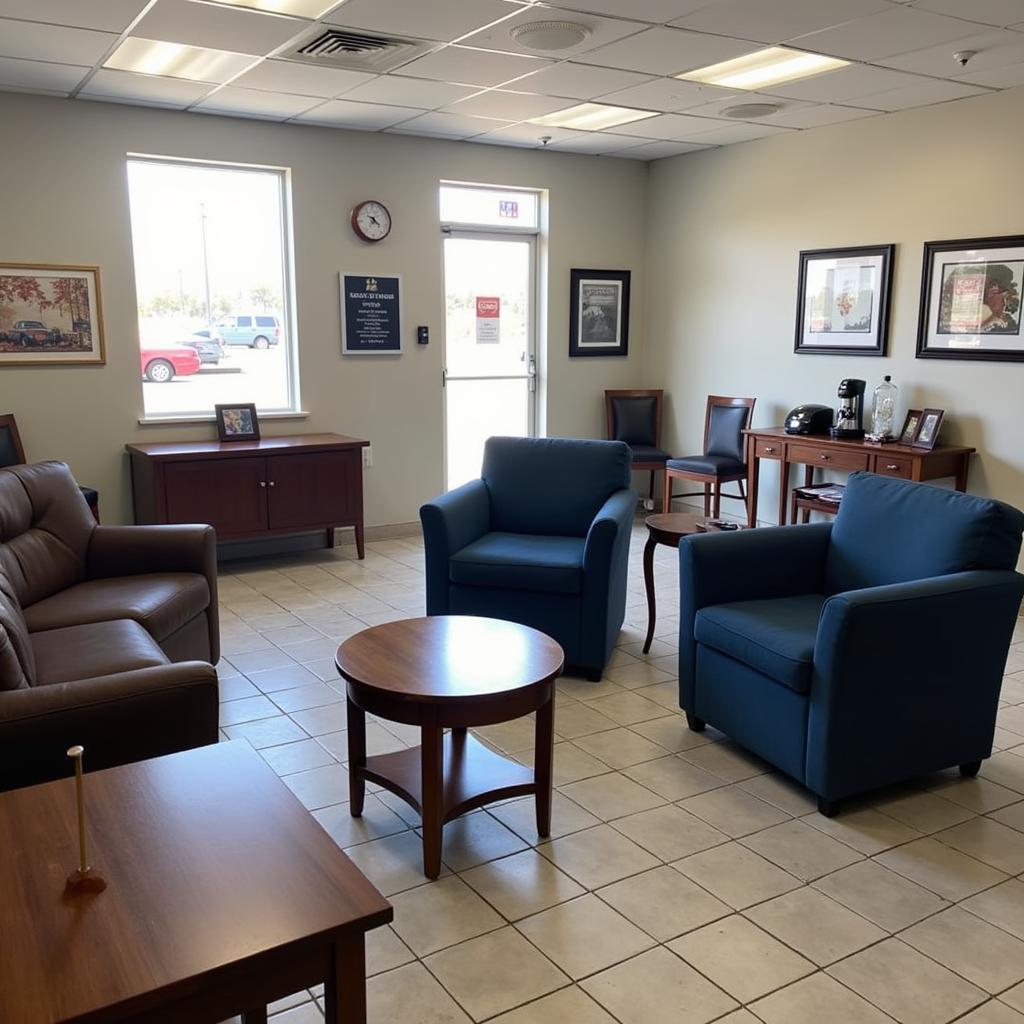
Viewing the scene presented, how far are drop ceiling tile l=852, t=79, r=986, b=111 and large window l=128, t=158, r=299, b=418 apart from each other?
3335 millimetres

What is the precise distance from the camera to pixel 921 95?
4.77 m

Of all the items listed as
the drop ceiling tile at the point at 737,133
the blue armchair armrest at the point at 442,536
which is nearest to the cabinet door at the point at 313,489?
the blue armchair armrest at the point at 442,536

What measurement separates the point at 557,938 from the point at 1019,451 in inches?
150

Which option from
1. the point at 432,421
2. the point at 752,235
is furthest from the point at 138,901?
the point at 752,235

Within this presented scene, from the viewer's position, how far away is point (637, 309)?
279 inches

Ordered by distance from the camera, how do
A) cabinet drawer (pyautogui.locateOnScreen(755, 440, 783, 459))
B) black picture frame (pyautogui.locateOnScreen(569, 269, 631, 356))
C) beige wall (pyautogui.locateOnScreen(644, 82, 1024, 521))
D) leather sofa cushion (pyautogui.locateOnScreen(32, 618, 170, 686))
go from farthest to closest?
black picture frame (pyautogui.locateOnScreen(569, 269, 631, 356)) → cabinet drawer (pyautogui.locateOnScreen(755, 440, 783, 459)) → beige wall (pyautogui.locateOnScreen(644, 82, 1024, 521)) → leather sofa cushion (pyautogui.locateOnScreen(32, 618, 170, 686))

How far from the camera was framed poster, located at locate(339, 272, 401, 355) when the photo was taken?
19.1 feet

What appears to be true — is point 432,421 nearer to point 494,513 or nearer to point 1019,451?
point 494,513

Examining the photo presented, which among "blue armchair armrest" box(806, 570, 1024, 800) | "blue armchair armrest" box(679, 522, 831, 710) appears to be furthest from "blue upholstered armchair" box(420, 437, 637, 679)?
"blue armchair armrest" box(806, 570, 1024, 800)

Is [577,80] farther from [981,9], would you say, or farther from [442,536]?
[442,536]

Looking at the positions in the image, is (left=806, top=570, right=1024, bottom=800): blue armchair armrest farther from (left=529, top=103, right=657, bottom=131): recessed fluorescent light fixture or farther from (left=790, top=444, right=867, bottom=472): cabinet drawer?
(left=529, top=103, right=657, bottom=131): recessed fluorescent light fixture

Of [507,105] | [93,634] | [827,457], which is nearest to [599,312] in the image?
[507,105]

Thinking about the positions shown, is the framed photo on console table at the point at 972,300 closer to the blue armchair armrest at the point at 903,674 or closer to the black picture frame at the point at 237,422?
the blue armchair armrest at the point at 903,674

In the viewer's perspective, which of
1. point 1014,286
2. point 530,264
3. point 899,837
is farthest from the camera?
point 530,264
